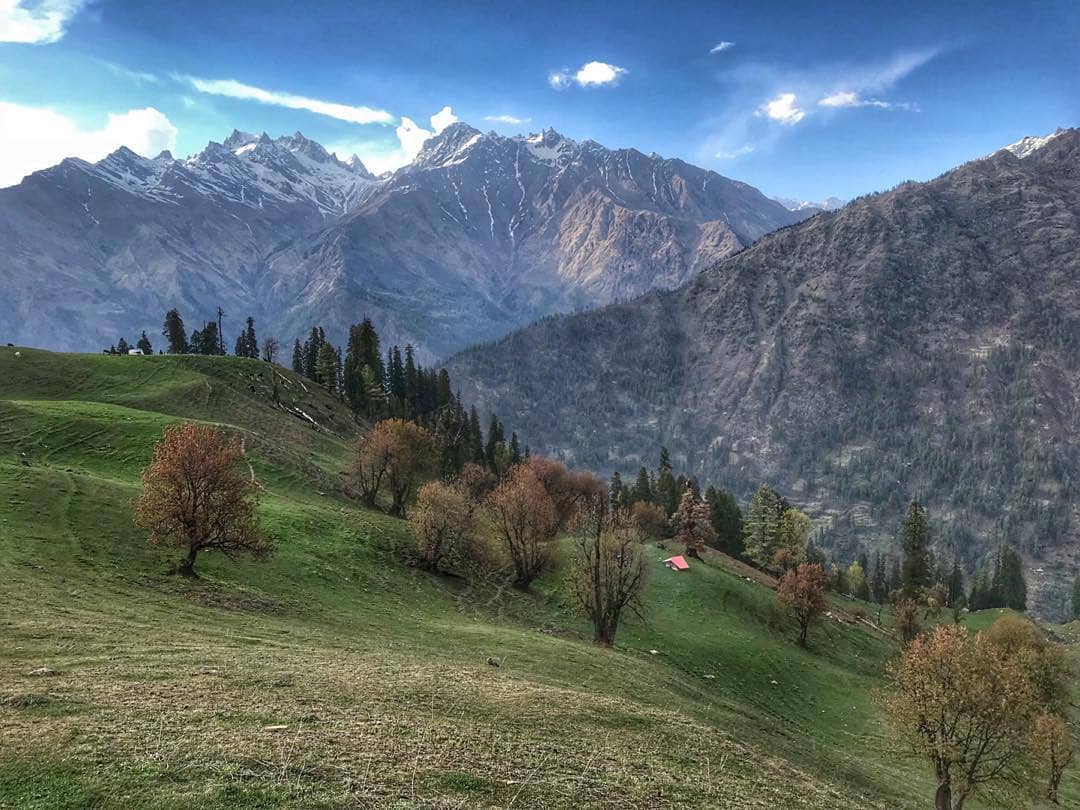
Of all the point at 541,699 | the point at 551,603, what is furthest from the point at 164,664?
the point at 551,603

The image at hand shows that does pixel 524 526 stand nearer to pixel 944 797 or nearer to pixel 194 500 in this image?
pixel 194 500

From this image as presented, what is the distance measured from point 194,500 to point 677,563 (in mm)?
66622

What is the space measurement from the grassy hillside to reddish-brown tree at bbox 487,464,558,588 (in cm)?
459

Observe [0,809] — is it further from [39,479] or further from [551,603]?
[551,603]

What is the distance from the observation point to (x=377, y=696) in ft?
77.4

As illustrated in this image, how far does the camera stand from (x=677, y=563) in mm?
90938

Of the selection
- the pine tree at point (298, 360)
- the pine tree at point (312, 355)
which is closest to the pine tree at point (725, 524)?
the pine tree at point (312, 355)

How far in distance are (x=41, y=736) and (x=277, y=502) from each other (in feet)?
173

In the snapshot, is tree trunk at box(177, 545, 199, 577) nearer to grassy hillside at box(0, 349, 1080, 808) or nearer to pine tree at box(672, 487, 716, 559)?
grassy hillside at box(0, 349, 1080, 808)

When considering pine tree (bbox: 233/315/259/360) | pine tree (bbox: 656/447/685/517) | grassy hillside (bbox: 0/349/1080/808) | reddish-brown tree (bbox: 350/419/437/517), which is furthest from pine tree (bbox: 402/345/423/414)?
grassy hillside (bbox: 0/349/1080/808)

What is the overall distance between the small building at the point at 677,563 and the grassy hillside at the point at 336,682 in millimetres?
12043

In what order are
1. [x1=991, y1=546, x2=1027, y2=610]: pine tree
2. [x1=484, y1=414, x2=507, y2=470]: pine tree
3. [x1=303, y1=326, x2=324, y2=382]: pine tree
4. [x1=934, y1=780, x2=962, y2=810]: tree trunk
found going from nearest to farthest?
[x1=934, y1=780, x2=962, y2=810]: tree trunk < [x1=303, y1=326, x2=324, y2=382]: pine tree < [x1=484, y1=414, x2=507, y2=470]: pine tree < [x1=991, y1=546, x2=1027, y2=610]: pine tree

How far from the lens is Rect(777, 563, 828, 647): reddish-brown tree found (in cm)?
8219

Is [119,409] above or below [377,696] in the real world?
above
